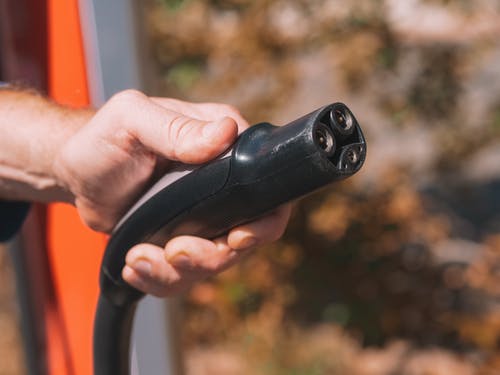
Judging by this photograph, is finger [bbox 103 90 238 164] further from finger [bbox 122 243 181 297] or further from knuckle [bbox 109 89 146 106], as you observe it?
finger [bbox 122 243 181 297]

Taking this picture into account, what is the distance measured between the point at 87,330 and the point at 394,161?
215 centimetres

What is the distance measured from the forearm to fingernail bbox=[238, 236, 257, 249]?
1.41ft

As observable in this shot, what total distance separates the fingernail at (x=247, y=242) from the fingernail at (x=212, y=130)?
0.52ft

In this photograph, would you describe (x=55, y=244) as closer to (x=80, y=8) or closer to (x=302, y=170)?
(x=80, y=8)

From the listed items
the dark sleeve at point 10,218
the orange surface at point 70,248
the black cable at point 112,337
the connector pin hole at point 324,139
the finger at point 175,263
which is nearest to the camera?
the connector pin hole at point 324,139

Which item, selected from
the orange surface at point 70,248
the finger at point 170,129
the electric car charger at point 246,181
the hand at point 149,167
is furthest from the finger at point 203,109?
the orange surface at point 70,248

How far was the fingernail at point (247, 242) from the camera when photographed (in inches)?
45.1

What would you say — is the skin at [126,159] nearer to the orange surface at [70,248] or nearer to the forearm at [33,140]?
the forearm at [33,140]

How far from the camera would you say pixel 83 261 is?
2.16 m

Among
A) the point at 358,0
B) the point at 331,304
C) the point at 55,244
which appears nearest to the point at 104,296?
the point at 55,244

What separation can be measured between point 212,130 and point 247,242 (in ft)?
0.56

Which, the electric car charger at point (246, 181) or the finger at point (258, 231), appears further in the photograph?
the finger at point (258, 231)

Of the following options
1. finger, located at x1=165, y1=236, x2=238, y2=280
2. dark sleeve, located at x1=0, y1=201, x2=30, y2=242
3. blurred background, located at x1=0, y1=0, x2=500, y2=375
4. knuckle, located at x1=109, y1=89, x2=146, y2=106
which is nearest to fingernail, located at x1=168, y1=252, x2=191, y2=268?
finger, located at x1=165, y1=236, x2=238, y2=280

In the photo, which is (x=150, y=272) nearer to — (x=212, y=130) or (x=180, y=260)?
(x=180, y=260)
